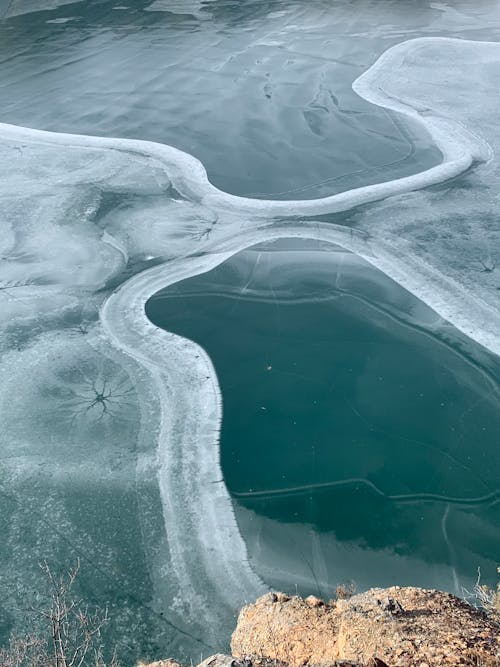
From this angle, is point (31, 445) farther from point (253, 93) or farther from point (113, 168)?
point (253, 93)

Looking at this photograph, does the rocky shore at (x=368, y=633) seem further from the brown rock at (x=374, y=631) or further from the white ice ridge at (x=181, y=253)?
the white ice ridge at (x=181, y=253)

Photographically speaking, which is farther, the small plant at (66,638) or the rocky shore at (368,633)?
the small plant at (66,638)

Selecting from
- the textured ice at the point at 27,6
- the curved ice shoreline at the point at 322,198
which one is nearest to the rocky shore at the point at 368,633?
the curved ice shoreline at the point at 322,198

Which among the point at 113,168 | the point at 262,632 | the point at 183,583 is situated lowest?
the point at 183,583

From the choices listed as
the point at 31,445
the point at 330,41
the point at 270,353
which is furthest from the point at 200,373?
the point at 330,41

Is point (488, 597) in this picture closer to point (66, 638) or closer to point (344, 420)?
point (344, 420)

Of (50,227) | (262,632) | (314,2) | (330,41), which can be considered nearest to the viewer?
(262,632)

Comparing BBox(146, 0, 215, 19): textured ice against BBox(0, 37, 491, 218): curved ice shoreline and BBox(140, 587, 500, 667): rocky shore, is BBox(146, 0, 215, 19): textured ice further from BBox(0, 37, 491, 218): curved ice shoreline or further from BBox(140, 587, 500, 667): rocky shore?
BBox(140, 587, 500, 667): rocky shore

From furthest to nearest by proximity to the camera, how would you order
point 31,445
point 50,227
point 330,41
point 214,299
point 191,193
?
point 330,41
point 191,193
point 50,227
point 214,299
point 31,445
